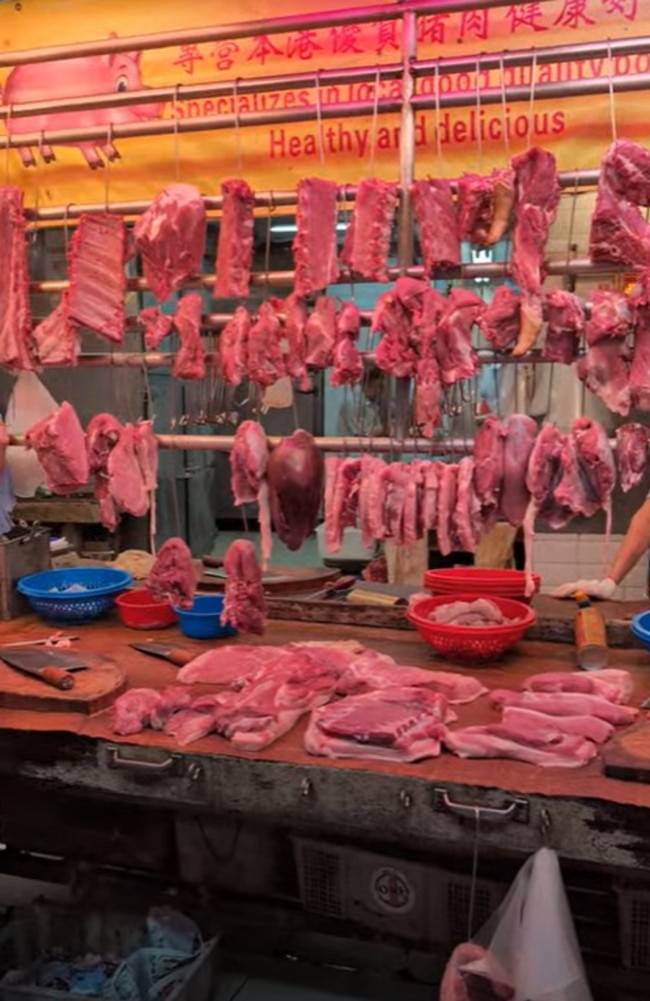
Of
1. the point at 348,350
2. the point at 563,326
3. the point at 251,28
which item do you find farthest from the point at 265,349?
the point at 251,28

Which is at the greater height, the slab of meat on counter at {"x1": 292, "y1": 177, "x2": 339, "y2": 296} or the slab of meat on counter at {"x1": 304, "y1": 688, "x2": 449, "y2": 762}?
the slab of meat on counter at {"x1": 292, "y1": 177, "x2": 339, "y2": 296}

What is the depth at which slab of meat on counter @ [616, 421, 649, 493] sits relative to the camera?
331 cm

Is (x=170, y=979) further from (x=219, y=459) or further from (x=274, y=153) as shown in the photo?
(x=219, y=459)

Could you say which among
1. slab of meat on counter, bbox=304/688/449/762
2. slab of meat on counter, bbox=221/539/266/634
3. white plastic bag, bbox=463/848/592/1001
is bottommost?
white plastic bag, bbox=463/848/592/1001

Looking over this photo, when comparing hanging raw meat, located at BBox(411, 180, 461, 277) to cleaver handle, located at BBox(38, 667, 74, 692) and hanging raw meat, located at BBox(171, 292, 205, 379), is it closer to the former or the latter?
hanging raw meat, located at BBox(171, 292, 205, 379)

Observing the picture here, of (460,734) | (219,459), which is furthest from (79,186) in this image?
(219,459)

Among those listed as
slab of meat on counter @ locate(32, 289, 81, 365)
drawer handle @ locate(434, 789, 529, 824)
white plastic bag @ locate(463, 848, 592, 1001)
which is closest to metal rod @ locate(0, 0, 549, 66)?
slab of meat on counter @ locate(32, 289, 81, 365)

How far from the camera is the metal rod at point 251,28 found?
3646 mm

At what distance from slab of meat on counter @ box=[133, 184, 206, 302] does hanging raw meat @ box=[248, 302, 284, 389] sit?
0.46 m

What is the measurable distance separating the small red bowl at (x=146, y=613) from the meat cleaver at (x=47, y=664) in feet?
1.82

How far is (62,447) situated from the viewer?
3.85m

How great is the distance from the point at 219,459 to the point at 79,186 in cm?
839

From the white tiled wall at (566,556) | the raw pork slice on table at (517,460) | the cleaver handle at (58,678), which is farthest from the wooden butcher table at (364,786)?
the white tiled wall at (566,556)

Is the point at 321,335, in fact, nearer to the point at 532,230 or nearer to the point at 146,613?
the point at 532,230
